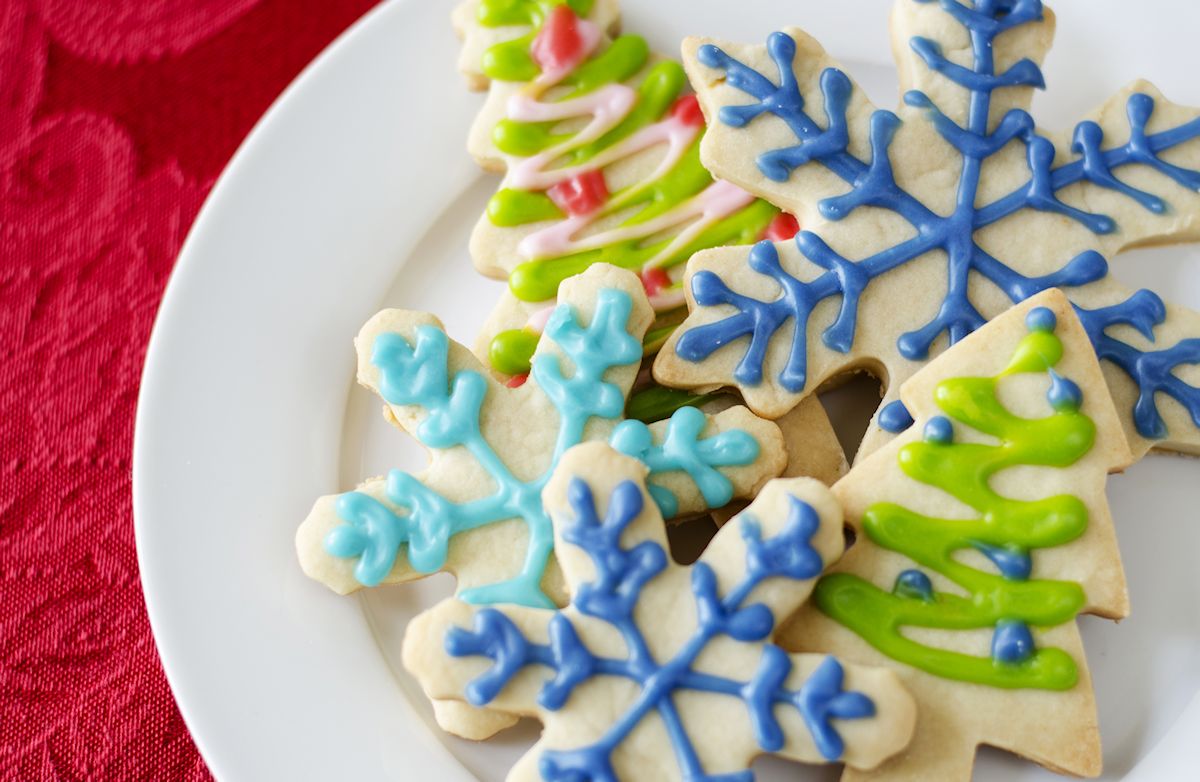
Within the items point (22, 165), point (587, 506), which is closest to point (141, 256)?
point (22, 165)

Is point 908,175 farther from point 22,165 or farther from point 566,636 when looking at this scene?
point 22,165

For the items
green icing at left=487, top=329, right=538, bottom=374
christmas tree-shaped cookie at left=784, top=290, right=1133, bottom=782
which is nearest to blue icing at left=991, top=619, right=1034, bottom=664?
christmas tree-shaped cookie at left=784, top=290, right=1133, bottom=782

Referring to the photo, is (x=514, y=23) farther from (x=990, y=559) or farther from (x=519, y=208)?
(x=990, y=559)

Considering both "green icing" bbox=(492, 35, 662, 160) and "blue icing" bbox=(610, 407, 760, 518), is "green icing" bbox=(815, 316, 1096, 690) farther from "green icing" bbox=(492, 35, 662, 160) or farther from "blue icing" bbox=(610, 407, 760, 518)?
"green icing" bbox=(492, 35, 662, 160)

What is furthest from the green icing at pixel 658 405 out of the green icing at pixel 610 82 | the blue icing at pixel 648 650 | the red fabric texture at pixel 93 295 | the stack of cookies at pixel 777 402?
the red fabric texture at pixel 93 295

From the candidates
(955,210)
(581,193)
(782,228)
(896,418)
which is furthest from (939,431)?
(581,193)

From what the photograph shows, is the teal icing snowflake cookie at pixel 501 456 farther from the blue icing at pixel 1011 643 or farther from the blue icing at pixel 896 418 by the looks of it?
the blue icing at pixel 1011 643
